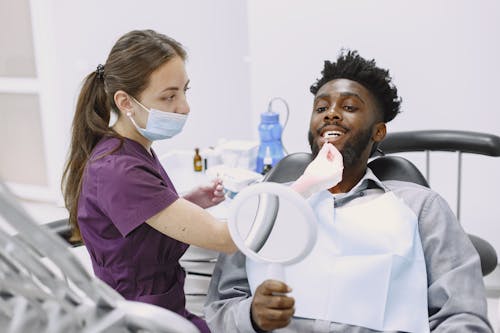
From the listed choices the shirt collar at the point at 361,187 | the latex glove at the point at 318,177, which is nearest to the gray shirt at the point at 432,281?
the shirt collar at the point at 361,187

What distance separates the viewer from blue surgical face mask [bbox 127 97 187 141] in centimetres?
130

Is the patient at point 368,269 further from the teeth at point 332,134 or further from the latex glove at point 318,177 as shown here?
the latex glove at point 318,177

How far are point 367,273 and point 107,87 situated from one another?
0.70 metres

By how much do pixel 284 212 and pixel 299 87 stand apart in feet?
5.66

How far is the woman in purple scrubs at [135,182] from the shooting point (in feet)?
3.80

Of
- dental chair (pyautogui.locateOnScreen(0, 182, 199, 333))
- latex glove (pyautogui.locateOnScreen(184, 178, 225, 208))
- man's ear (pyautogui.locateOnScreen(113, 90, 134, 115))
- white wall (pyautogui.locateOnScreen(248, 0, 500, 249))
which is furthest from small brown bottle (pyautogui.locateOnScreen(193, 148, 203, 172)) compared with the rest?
dental chair (pyautogui.locateOnScreen(0, 182, 199, 333))

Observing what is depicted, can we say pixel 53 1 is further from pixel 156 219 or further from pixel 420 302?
pixel 420 302

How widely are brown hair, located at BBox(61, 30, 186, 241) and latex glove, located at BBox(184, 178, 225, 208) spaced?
0.96ft

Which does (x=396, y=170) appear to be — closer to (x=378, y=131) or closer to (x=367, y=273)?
(x=378, y=131)

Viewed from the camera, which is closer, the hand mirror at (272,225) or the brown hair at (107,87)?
the hand mirror at (272,225)

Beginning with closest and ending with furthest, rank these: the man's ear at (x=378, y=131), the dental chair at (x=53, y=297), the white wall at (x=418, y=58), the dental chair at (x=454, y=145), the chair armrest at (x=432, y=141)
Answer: the dental chair at (x=53, y=297), the man's ear at (x=378, y=131), the dental chair at (x=454, y=145), the chair armrest at (x=432, y=141), the white wall at (x=418, y=58)

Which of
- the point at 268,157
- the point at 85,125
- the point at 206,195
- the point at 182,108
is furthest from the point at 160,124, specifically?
the point at 268,157

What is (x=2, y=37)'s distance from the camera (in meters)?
3.68

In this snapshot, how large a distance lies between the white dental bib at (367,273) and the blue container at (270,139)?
28.9 inches
